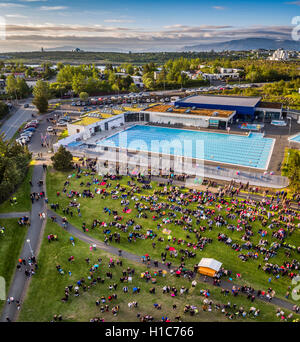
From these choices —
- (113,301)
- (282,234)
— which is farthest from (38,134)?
(282,234)

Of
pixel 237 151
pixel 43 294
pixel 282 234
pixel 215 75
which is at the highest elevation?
pixel 215 75

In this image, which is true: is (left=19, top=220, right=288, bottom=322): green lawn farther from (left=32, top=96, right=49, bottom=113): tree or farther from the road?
(left=32, top=96, right=49, bottom=113): tree

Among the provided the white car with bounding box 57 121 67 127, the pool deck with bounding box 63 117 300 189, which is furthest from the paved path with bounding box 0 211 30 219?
the white car with bounding box 57 121 67 127

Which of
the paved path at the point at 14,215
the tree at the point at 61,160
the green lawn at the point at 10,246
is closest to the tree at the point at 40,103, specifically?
the tree at the point at 61,160

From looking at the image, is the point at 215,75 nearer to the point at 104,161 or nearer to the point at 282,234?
the point at 104,161

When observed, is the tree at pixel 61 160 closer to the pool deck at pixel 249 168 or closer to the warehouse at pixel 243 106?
the pool deck at pixel 249 168

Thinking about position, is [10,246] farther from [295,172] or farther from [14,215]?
[295,172]
